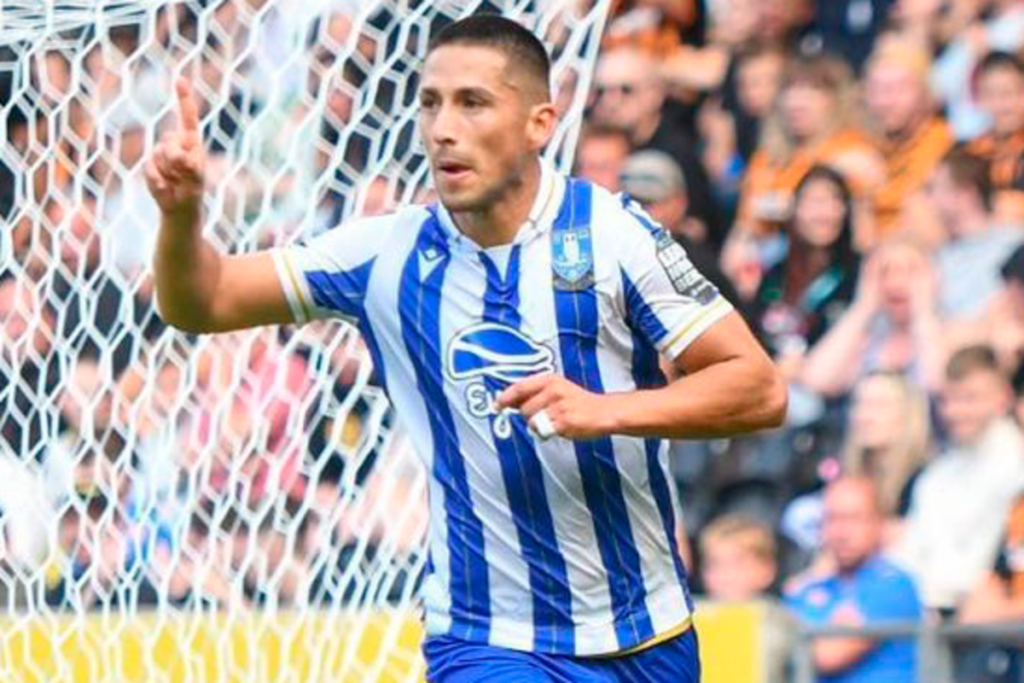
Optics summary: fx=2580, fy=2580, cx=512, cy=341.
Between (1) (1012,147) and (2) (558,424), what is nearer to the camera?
(2) (558,424)

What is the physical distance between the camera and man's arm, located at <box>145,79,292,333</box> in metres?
4.41

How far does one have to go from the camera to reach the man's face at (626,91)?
10.0 metres

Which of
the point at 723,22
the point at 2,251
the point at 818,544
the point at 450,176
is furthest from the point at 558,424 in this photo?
the point at 723,22

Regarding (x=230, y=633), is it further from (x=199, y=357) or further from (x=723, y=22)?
(x=723, y=22)

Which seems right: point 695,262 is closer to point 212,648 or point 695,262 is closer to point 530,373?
point 212,648

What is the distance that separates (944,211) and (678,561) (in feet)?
13.7

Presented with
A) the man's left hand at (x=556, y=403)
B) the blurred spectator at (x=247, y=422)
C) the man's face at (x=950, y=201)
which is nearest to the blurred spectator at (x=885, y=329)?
the man's face at (x=950, y=201)

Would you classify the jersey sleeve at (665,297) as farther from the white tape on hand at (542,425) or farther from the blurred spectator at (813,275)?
the blurred spectator at (813,275)

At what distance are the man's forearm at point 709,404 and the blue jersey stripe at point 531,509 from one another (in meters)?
0.29

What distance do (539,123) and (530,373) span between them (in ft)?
1.54

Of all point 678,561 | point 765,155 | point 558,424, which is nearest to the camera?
point 558,424

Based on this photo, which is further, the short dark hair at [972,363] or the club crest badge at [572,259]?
the short dark hair at [972,363]

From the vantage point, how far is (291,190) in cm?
671

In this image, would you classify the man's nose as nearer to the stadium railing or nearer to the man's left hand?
the man's left hand
